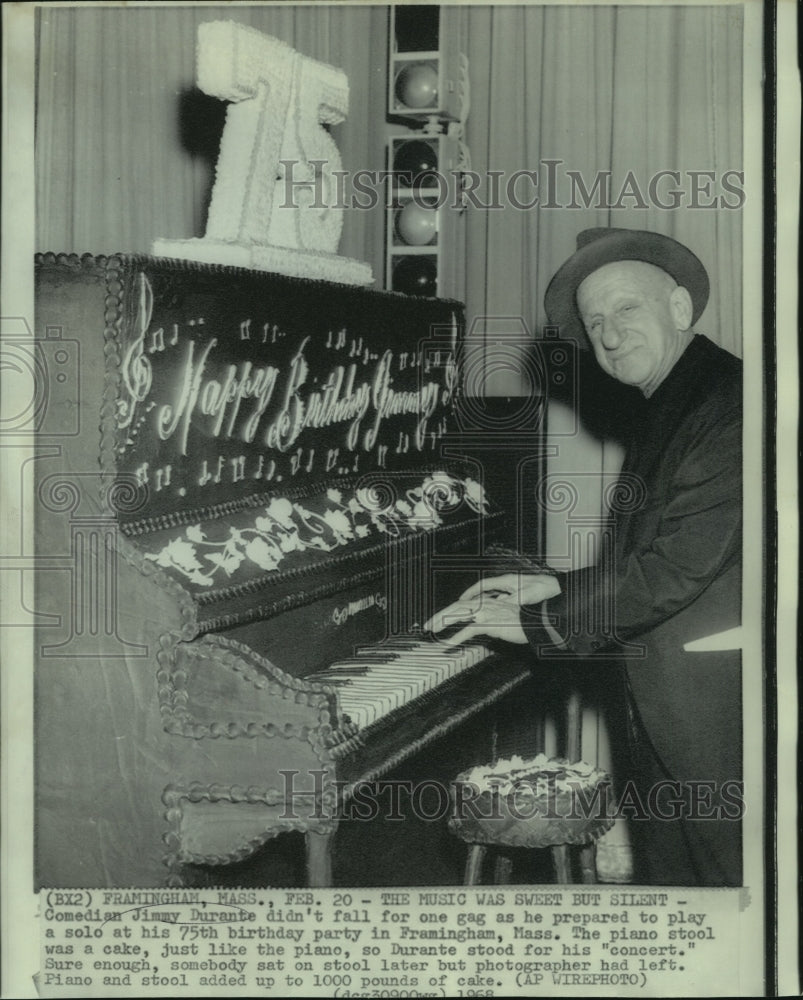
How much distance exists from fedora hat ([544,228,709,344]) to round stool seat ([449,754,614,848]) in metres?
1.38

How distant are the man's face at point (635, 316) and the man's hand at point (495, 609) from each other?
693 millimetres

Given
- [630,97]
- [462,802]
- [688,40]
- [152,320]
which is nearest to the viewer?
[152,320]

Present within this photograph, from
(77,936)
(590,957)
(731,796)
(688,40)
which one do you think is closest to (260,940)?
(77,936)

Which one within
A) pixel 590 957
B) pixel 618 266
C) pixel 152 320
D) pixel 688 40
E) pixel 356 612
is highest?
pixel 688 40

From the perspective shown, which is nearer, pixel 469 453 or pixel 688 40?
pixel 688 40

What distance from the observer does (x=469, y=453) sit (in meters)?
3.61

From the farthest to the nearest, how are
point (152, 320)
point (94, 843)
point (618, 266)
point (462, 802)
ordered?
point (618, 266), point (462, 802), point (94, 843), point (152, 320)

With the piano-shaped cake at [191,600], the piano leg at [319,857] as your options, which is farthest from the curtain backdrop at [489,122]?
the piano leg at [319,857]

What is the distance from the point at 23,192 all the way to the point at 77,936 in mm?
1855

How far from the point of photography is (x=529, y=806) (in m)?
2.76

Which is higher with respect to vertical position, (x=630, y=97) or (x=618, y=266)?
(x=630, y=97)

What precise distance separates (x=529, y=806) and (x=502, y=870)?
23 cm

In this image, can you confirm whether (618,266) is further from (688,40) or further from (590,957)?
(590,957)

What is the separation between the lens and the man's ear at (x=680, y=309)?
3.16 meters
